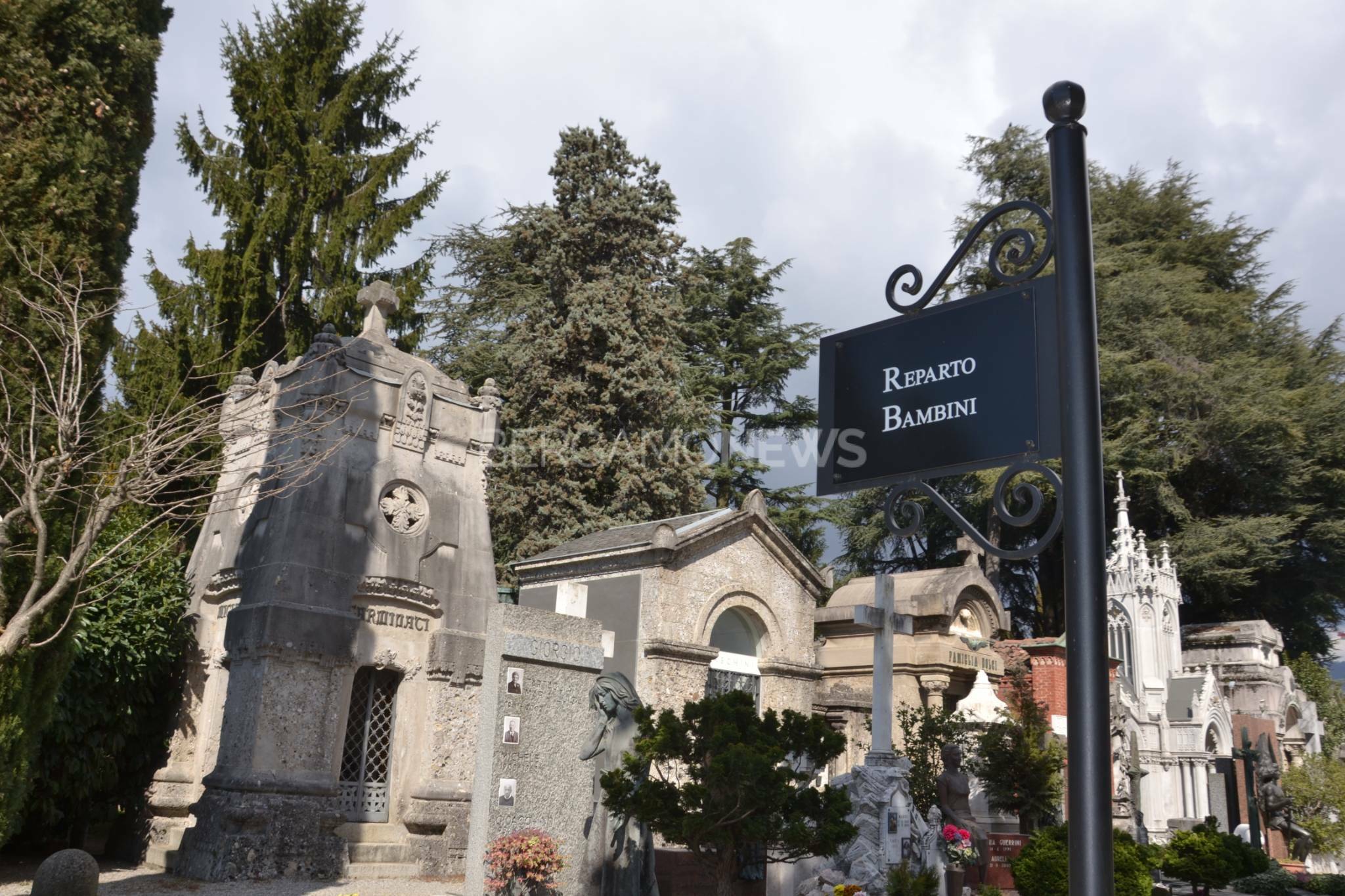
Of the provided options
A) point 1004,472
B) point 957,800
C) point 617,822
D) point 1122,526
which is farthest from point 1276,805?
point 1004,472

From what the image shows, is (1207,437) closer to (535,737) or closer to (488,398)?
(488,398)

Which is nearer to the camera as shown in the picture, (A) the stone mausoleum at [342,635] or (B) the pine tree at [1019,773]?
(A) the stone mausoleum at [342,635]

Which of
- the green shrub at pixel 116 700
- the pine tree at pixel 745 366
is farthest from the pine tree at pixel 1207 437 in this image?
the green shrub at pixel 116 700

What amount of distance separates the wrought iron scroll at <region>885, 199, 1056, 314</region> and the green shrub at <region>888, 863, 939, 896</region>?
257 inches

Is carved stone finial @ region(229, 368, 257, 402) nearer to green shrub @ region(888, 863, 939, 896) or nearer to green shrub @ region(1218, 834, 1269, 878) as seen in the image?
green shrub @ region(888, 863, 939, 896)

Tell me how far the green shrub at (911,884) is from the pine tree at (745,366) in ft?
63.2

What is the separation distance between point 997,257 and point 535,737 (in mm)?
7860

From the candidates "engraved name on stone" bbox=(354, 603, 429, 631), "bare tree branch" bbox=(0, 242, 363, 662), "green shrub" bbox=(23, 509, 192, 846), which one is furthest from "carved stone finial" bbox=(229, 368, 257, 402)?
"bare tree branch" bbox=(0, 242, 363, 662)

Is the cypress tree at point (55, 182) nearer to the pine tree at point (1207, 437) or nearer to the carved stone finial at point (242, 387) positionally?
the carved stone finial at point (242, 387)

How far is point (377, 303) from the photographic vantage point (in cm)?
1481

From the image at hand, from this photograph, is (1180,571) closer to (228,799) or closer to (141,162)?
(228,799)

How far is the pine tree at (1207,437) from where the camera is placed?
101ft

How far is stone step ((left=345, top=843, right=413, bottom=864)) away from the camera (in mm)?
12523

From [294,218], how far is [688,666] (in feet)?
46.3
